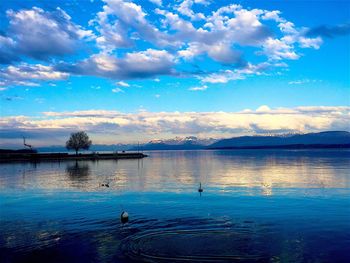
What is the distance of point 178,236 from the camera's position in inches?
1111

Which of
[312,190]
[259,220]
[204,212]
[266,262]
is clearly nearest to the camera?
[266,262]

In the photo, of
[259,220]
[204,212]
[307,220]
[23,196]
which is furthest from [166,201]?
[23,196]

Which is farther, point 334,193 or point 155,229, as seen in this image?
point 334,193

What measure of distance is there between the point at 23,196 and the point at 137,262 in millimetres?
35680

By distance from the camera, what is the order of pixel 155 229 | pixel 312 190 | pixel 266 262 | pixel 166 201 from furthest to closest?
pixel 312 190 < pixel 166 201 < pixel 155 229 < pixel 266 262

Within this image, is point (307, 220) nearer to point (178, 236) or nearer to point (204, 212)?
point (204, 212)

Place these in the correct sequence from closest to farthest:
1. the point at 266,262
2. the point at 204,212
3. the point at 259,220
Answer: the point at 266,262, the point at 259,220, the point at 204,212

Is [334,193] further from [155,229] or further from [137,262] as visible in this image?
[137,262]

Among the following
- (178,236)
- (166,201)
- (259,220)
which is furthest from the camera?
(166,201)

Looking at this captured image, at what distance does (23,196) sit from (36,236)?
25.6 metres

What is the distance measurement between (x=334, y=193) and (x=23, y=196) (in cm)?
4612

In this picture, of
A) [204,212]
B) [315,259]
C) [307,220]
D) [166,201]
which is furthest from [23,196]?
[315,259]

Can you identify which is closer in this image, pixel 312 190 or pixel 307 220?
pixel 307 220

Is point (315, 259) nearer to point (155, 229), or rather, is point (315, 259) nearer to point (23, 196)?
point (155, 229)
